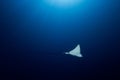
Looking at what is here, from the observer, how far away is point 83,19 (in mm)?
1268

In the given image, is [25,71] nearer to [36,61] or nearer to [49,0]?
[36,61]

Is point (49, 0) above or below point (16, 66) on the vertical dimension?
above

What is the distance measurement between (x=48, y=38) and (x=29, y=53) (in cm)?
19

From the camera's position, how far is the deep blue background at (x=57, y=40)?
1.26 metres

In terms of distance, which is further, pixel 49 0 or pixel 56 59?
pixel 56 59

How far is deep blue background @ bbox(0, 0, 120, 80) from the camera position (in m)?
1.26

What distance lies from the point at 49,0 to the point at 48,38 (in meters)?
0.28

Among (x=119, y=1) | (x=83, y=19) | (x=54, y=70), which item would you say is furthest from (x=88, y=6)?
(x=54, y=70)

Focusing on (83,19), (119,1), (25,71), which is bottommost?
(25,71)

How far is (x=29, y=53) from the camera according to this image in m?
1.32

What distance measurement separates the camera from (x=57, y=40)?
1306 mm

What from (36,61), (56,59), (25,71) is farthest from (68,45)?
(25,71)

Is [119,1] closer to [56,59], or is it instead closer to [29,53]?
[56,59]

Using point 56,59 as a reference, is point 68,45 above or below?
above
